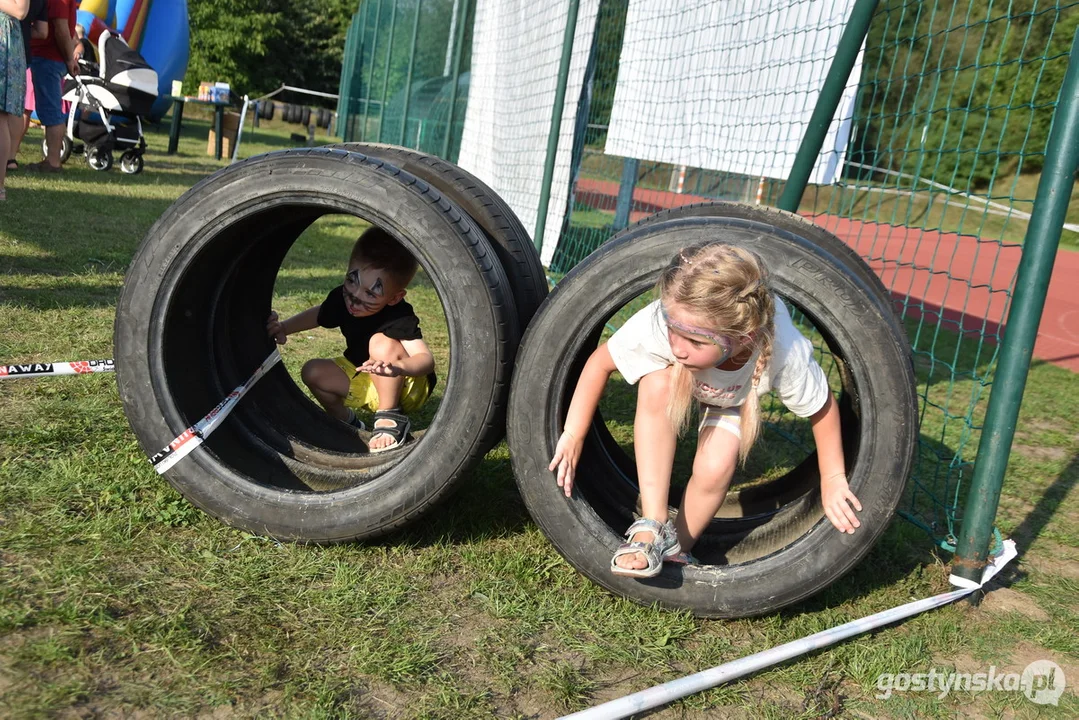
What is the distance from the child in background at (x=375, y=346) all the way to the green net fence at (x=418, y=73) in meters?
8.44

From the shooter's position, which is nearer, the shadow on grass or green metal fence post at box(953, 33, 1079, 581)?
green metal fence post at box(953, 33, 1079, 581)

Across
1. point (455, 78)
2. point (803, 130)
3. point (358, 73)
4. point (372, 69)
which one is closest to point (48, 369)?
point (803, 130)

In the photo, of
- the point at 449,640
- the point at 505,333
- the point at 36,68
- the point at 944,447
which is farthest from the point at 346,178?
the point at 36,68

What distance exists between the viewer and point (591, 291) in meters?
2.66

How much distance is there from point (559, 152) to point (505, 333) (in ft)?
18.0

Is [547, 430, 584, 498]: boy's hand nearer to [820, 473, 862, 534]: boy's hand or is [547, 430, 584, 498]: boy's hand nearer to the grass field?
the grass field

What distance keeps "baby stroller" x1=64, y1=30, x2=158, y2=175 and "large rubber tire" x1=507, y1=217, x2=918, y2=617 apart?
34.2 ft

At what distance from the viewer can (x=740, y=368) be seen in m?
2.75

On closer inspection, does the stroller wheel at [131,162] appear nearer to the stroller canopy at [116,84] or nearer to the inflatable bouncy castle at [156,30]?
the stroller canopy at [116,84]

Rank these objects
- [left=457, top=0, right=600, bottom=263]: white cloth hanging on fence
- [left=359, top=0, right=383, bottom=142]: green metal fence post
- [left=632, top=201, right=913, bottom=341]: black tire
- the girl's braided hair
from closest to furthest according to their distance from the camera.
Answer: the girl's braided hair → [left=632, top=201, right=913, bottom=341]: black tire → [left=457, top=0, right=600, bottom=263]: white cloth hanging on fence → [left=359, top=0, right=383, bottom=142]: green metal fence post

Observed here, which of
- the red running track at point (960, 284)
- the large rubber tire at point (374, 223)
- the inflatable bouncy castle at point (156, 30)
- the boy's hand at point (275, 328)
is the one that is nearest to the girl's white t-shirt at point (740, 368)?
the large rubber tire at point (374, 223)

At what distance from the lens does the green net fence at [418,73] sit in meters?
12.5

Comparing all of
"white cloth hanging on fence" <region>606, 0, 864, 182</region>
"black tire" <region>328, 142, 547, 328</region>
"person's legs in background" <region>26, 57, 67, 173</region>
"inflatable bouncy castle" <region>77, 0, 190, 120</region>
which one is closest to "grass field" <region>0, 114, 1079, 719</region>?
"black tire" <region>328, 142, 547, 328</region>

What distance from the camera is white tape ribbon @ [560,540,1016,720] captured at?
2135 millimetres
